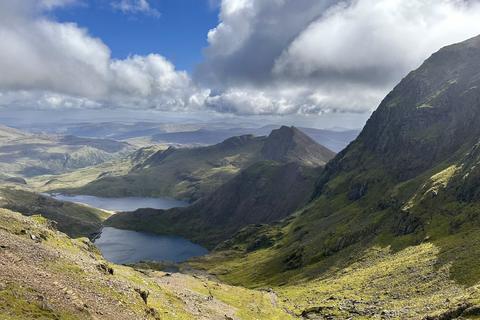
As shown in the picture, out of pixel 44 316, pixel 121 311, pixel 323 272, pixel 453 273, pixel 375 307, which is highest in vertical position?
pixel 44 316

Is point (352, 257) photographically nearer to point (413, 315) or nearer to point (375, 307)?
point (375, 307)

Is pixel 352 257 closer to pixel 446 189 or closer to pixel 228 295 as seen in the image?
pixel 446 189

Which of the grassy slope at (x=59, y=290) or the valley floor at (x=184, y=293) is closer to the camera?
the grassy slope at (x=59, y=290)

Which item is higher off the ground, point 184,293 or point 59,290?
point 59,290

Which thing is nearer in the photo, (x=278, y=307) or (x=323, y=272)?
(x=278, y=307)

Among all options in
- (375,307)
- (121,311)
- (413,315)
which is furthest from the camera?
(375,307)

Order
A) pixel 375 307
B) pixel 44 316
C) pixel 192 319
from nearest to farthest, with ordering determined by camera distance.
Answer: pixel 44 316
pixel 192 319
pixel 375 307

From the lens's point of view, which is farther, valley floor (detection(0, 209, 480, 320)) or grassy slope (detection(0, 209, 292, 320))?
valley floor (detection(0, 209, 480, 320))

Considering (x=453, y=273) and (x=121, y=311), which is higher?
Result: (x=121, y=311)

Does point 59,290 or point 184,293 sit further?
point 184,293

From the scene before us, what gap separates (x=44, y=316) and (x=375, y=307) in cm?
8213

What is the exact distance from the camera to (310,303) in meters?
A: 128

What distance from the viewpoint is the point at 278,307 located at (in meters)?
130

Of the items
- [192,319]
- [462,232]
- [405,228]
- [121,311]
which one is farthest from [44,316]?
[405,228]
